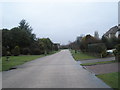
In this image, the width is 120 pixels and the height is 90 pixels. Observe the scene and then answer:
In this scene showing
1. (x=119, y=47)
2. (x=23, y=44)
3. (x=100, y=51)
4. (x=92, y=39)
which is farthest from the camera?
(x=23, y=44)

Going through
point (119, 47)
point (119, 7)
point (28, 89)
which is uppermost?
point (119, 7)

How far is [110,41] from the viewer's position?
1966 inches

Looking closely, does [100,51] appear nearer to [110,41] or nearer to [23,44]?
[110,41]

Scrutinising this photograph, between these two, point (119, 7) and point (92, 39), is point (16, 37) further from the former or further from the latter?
point (119, 7)

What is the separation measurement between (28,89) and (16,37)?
5601 cm

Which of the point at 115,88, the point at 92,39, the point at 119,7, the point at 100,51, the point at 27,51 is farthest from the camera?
the point at 27,51

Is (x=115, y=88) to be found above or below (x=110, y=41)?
below

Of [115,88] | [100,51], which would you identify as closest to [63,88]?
[115,88]

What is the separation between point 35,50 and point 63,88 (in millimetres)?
53085

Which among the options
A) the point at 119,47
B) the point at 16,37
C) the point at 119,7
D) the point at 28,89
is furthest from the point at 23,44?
the point at 28,89

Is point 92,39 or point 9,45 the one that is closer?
point 92,39

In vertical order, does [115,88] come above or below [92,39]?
below

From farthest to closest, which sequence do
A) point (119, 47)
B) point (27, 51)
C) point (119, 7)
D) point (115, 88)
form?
1. point (27, 51)
2. point (119, 47)
3. point (119, 7)
4. point (115, 88)

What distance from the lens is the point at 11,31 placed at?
6291 cm
